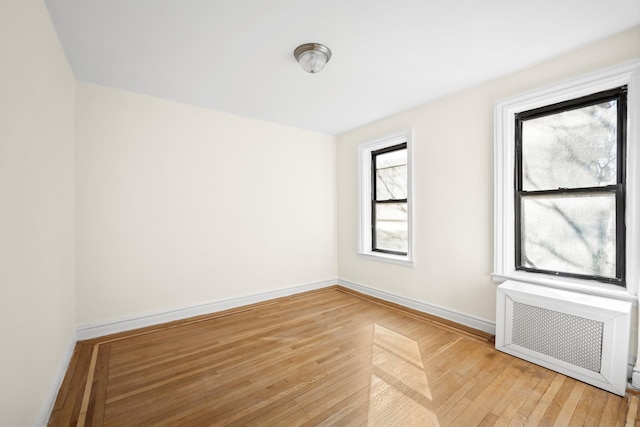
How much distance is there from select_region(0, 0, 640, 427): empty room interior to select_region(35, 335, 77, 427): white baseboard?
0.08 feet

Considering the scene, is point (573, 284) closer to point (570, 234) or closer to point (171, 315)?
point (570, 234)

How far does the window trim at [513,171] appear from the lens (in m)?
2.01

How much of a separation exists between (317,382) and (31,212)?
6.86ft

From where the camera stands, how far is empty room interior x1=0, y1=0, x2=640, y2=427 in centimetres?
174

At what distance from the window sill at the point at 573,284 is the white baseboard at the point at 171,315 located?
2783mm

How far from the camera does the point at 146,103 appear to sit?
10.1 ft

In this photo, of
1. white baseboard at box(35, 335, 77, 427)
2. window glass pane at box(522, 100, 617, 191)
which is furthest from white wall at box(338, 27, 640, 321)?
white baseboard at box(35, 335, 77, 427)

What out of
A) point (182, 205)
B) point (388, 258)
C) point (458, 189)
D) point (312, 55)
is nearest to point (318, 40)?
point (312, 55)

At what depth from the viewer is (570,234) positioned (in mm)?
2434

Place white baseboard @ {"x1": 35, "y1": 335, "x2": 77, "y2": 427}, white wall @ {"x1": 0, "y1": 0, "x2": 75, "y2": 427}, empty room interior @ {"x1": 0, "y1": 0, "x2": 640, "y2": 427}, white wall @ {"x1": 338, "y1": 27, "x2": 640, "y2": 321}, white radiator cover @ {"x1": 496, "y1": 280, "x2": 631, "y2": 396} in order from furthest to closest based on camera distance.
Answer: white wall @ {"x1": 338, "y1": 27, "x2": 640, "y2": 321}, white radiator cover @ {"x1": 496, "y1": 280, "x2": 631, "y2": 396}, empty room interior @ {"x1": 0, "y1": 0, "x2": 640, "y2": 427}, white baseboard @ {"x1": 35, "y1": 335, "x2": 77, "y2": 427}, white wall @ {"x1": 0, "y1": 0, "x2": 75, "y2": 427}

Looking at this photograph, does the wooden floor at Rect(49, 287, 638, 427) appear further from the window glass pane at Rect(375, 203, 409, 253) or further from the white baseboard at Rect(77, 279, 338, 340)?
the window glass pane at Rect(375, 203, 409, 253)

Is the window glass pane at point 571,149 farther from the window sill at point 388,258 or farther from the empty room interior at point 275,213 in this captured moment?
the window sill at point 388,258

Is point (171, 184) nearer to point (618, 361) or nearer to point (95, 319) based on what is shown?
point (95, 319)

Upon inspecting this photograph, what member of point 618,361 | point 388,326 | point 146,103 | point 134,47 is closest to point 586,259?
point 618,361
